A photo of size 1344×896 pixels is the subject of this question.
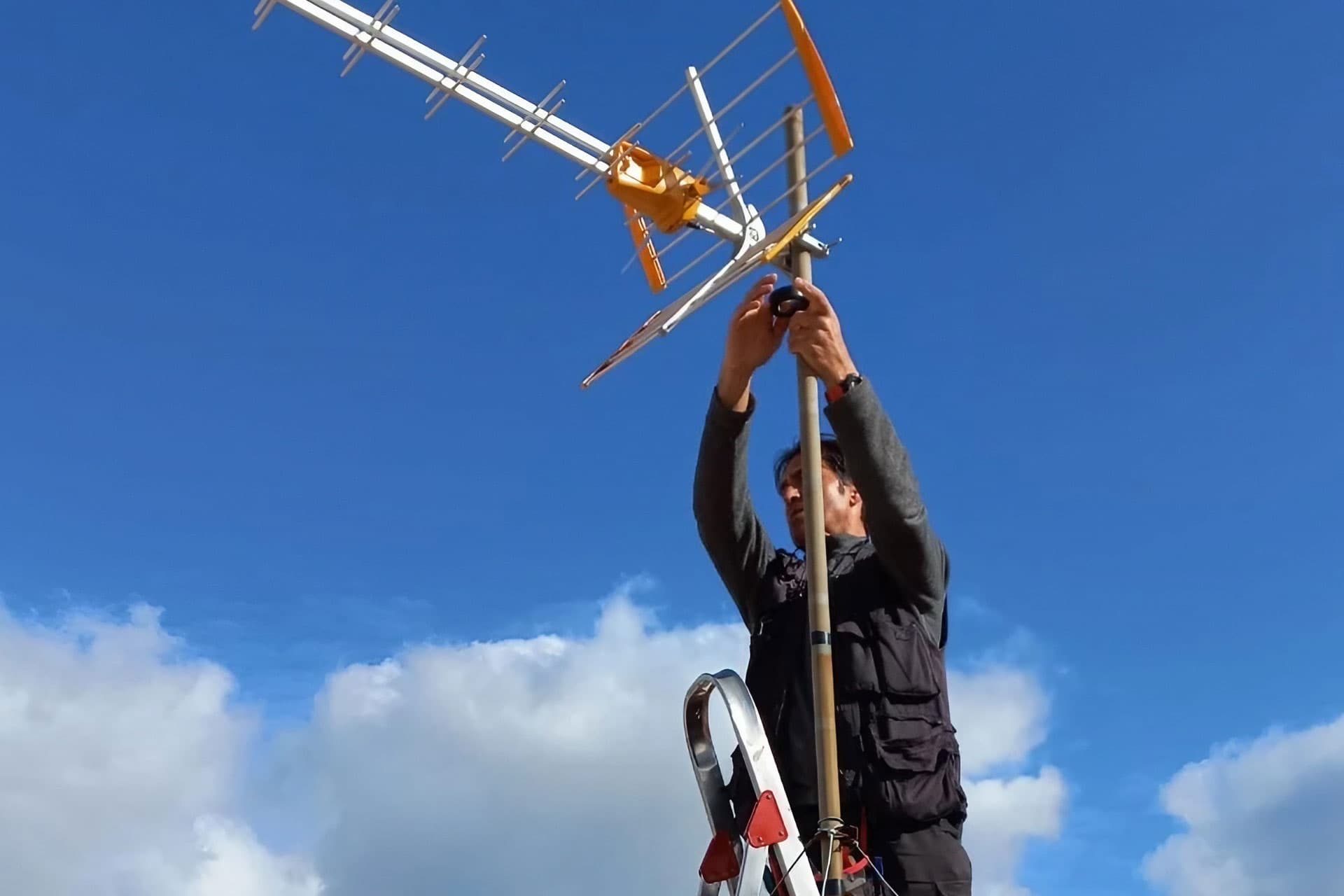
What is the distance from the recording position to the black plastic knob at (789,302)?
4484 millimetres

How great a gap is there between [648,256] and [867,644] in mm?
1936

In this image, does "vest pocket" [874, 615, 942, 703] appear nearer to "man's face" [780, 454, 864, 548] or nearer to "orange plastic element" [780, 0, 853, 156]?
"man's face" [780, 454, 864, 548]

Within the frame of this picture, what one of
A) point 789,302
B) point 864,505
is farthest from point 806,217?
point 864,505

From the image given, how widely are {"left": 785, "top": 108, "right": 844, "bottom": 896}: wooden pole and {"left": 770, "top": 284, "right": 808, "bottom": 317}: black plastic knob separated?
18cm

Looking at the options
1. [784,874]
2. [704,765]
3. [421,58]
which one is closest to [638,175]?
[421,58]

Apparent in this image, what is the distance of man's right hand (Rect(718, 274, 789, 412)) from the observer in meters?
4.80

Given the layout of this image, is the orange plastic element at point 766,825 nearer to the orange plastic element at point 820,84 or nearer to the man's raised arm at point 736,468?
the man's raised arm at point 736,468

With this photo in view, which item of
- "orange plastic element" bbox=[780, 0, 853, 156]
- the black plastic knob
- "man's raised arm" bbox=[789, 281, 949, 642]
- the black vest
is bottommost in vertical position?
the black vest

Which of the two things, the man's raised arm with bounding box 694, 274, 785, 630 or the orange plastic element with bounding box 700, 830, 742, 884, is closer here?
the orange plastic element with bounding box 700, 830, 742, 884

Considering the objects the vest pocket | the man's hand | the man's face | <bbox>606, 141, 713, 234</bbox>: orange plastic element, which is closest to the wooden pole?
the man's hand

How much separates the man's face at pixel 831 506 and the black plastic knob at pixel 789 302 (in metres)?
1.07

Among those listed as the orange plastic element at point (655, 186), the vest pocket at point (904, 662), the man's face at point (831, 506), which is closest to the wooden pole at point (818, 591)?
the vest pocket at point (904, 662)

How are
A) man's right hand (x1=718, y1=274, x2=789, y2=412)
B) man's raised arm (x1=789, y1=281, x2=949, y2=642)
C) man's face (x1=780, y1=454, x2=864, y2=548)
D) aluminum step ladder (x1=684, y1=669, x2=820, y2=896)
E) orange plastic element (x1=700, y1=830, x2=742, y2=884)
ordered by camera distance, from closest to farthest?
aluminum step ladder (x1=684, y1=669, x2=820, y2=896) < orange plastic element (x1=700, y1=830, x2=742, y2=884) < man's raised arm (x1=789, y1=281, x2=949, y2=642) < man's right hand (x1=718, y1=274, x2=789, y2=412) < man's face (x1=780, y1=454, x2=864, y2=548)

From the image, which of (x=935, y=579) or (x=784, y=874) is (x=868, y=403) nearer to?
(x=935, y=579)
